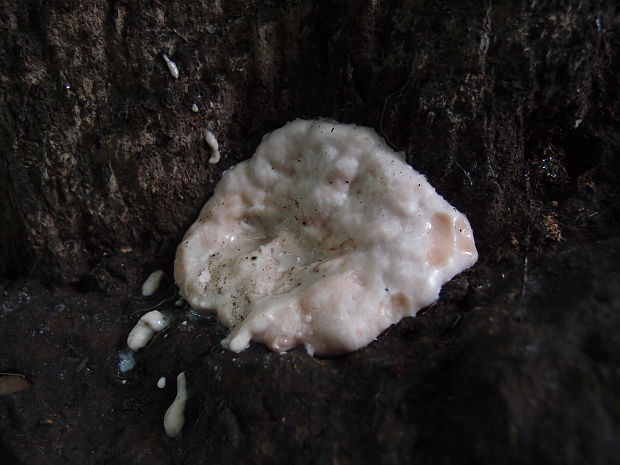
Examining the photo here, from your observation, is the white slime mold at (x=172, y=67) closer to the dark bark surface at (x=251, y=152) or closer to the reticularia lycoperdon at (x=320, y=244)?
the dark bark surface at (x=251, y=152)

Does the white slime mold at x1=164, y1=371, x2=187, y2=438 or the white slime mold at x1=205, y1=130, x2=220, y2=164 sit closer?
the white slime mold at x1=164, y1=371, x2=187, y2=438

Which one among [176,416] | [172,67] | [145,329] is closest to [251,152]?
[172,67]

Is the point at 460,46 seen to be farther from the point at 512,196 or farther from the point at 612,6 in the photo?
the point at 512,196

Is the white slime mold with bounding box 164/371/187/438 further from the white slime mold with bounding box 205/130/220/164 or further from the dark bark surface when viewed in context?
the white slime mold with bounding box 205/130/220/164

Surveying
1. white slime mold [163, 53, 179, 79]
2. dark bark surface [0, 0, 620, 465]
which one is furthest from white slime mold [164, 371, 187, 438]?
white slime mold [163, 53, 179, 79]

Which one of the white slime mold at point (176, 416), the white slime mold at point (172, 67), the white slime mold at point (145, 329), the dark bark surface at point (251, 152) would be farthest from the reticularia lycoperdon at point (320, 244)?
the white slime mold at point (172, 67)

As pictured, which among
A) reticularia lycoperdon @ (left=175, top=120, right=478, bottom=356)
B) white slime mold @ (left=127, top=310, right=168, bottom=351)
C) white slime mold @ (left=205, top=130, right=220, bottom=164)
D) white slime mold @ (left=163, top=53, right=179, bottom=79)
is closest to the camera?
reticularia lycoperdon @ (left=175, top=120, right=478, bottom=356)
